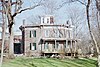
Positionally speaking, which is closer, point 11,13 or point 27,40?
point 11,13

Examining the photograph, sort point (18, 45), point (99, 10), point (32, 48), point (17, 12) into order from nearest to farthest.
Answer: point (99, 10) → point (17, 12) → point (32, 48) → point (18, 45)

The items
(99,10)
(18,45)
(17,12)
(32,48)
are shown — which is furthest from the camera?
(18,45)

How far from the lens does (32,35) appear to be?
1762 inches

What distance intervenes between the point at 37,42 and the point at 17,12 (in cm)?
2038

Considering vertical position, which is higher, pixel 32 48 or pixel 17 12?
pixel 17 12

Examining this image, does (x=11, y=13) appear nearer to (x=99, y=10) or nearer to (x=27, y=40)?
(x=99, y=10)

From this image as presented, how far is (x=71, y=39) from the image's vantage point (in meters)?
44.8

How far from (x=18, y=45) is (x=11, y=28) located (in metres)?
26.1

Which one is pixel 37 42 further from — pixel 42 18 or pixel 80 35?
pixel 80 35

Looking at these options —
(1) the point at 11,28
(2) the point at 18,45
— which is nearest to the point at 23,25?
(2) the point at 18,45

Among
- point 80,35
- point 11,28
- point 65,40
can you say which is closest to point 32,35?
point 65,40

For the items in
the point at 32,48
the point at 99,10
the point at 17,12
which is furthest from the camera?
the point at 32,48

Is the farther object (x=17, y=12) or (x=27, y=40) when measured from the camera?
(x=27, y=40)

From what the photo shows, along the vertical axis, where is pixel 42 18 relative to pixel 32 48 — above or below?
above
